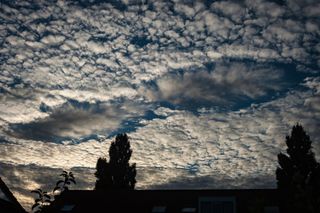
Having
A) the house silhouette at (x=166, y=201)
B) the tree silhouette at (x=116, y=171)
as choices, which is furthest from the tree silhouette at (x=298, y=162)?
the tree silhouette at (x=116, y=171)

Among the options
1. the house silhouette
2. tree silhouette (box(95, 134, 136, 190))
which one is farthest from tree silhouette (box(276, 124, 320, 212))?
tree silhouette (box(95, 134, 136, 190))

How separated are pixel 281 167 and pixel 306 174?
10.5 ft

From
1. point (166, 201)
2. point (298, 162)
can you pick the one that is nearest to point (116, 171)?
point (166, 201)

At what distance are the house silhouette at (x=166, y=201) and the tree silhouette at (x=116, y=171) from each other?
1052cm

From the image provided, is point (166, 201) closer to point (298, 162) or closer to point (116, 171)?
point (116, 171)

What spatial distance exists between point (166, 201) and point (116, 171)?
17.7 metres

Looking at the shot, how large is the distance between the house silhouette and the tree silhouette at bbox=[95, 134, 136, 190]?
34.5ft

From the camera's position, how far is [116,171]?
53281 millimetres

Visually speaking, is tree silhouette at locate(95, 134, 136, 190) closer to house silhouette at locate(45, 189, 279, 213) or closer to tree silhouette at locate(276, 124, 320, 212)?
house silhouette at locate(45, 189, 279, 213)

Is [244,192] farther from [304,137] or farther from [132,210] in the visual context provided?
[304,137]

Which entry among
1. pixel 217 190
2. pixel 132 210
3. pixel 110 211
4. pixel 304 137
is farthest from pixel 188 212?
pixel 304 137

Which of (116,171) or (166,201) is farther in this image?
(116,171)

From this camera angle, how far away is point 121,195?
39.7 metres

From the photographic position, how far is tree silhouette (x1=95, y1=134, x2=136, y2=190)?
52.0 meters
